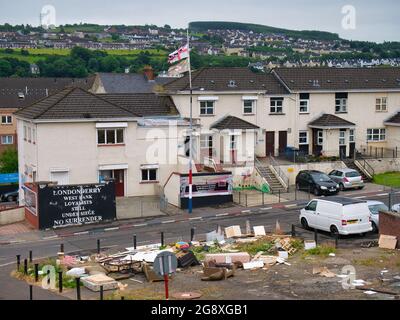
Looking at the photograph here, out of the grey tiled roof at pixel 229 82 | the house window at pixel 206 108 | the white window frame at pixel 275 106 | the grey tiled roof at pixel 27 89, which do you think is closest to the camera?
the house window at pixel 206 108

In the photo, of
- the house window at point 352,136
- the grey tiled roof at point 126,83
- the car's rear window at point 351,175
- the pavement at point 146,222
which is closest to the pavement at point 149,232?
the pavement at point 146,222

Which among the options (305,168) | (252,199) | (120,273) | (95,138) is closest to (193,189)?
(252,199)

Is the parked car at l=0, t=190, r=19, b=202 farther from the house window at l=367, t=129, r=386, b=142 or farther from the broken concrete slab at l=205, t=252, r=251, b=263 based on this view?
the broken concrete slab at l=205, t=252, r=251, b=263

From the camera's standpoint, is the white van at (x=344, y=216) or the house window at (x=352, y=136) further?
the house window at (x=352, y=136)

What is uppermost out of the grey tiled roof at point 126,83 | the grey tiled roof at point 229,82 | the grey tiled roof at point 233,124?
the grey tiled roof at point 126,83

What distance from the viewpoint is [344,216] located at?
30.9 m

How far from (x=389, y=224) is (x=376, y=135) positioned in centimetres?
2834

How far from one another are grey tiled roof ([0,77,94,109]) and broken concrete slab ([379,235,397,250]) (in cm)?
6043

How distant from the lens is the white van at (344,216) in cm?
3095

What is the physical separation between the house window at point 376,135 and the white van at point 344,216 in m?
24.1

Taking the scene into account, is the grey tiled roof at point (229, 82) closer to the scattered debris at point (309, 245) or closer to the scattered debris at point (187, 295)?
the scattered debris at point (309, 245)

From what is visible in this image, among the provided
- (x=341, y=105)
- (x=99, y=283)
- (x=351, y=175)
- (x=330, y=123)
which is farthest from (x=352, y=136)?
(x=99, y=283)

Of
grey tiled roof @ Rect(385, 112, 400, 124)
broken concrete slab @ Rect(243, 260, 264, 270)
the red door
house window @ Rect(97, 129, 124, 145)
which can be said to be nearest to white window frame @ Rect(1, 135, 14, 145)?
the red door
